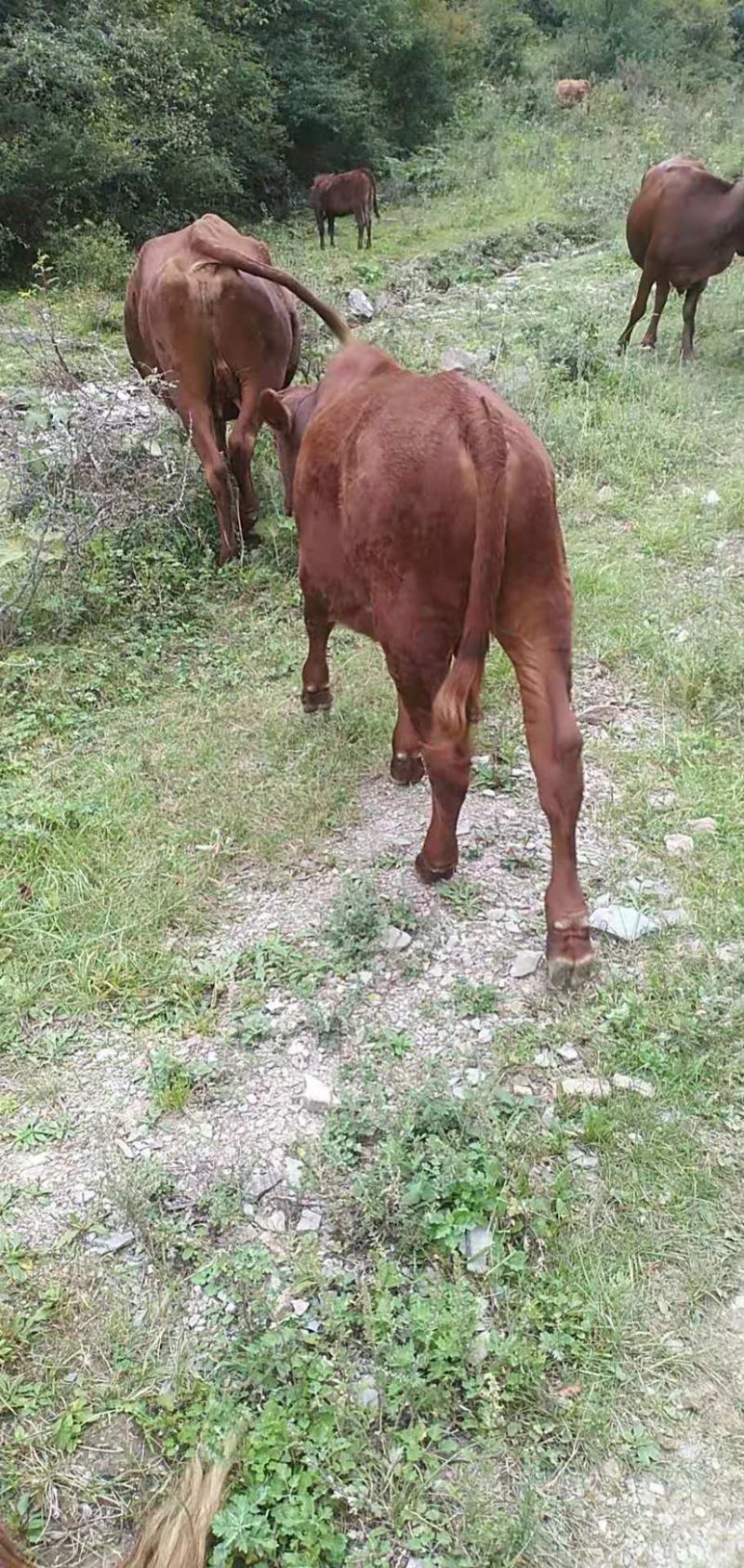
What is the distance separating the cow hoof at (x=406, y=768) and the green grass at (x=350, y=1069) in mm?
136

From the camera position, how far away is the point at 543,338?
823 cm

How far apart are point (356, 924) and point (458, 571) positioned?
1070mm

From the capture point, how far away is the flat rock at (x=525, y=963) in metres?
3.03

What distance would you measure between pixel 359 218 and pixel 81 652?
38.3ft

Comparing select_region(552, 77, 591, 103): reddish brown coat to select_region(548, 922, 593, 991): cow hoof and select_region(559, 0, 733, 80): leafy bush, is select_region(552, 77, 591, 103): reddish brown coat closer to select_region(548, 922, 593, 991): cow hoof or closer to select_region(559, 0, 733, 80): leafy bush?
select_region(559, 0, 733, 80): leafy bush

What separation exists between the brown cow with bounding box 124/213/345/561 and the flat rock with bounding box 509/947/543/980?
281 cm

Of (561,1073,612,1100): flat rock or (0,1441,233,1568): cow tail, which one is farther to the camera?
(561,1073,612,1100): flat rock

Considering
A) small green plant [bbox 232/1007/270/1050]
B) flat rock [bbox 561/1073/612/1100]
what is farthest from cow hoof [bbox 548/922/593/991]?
small green plant [bbox 232/1007/270/1050]

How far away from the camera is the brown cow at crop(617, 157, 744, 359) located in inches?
325

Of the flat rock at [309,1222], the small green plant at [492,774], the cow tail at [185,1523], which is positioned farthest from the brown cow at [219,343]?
the cow tail at [185,1523]

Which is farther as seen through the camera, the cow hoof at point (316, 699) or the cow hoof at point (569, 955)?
the cow hoof at point (316, 699)

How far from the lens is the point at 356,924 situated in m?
3.18

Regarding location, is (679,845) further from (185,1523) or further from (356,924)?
(185,1523)

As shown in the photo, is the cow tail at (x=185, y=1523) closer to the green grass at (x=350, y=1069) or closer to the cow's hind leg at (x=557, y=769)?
the green grass at (x=350, y=1069)
